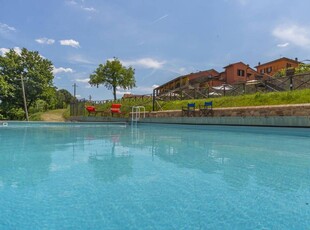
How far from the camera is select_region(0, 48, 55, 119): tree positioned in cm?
2597

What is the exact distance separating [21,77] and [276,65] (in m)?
37.9

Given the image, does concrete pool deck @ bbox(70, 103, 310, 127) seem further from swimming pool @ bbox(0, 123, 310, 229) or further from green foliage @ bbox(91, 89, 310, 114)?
swimming pool @ bbox(0, 123, 310, 229)

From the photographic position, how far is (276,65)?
39750mm

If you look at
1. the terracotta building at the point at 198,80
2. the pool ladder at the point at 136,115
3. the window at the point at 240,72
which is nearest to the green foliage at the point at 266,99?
the pool ladder at the point at 136,115

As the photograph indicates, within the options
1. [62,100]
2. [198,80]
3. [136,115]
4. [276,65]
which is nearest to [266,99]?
[136,115]

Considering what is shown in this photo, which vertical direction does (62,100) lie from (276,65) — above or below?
below

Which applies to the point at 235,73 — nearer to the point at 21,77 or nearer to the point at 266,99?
the point at 266,99

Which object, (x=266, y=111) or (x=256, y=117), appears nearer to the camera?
(x=266, y=111)

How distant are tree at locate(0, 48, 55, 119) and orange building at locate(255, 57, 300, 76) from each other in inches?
1282

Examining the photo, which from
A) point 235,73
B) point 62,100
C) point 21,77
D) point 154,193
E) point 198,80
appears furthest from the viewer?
point 62,100

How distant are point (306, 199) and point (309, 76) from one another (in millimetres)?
13229

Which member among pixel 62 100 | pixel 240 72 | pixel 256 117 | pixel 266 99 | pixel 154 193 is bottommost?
pixel 154 193

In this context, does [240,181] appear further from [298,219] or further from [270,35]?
[270,35]

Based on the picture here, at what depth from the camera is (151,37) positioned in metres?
21.1
